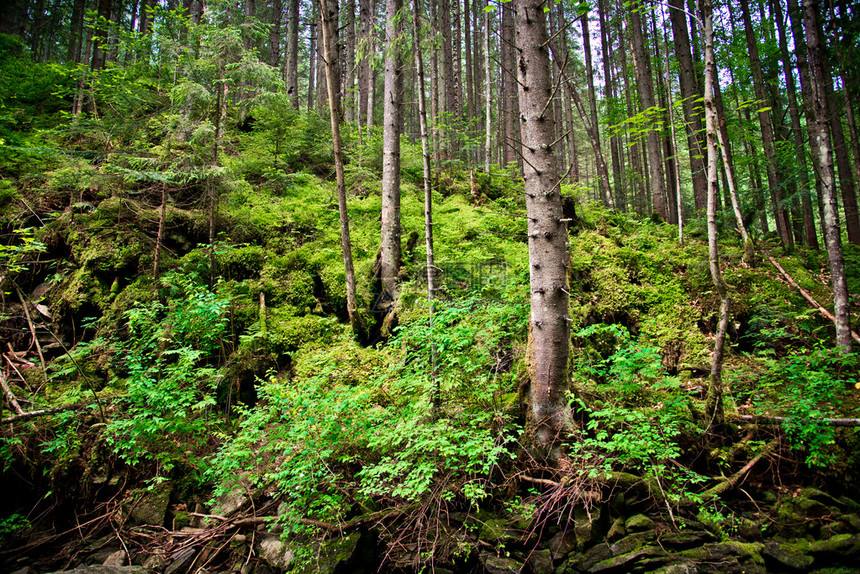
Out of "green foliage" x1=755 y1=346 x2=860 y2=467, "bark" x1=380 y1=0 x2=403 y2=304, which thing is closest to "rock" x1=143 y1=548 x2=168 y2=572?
"bark" x1=380 y1=0 x2=403 y2=304

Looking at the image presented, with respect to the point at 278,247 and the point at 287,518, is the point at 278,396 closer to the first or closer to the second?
the point at 287,518

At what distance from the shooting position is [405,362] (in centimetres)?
570

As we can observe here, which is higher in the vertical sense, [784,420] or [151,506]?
[784,420]

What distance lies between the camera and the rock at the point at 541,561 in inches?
148

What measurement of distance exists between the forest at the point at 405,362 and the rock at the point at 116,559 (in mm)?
31

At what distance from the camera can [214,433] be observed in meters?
5.48

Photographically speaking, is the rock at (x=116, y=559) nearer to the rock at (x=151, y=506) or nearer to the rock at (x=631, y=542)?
the rock at (x=151, y=506)

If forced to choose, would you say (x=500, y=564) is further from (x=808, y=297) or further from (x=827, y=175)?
(x=808, y=297)

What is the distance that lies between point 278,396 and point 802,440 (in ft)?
19.5

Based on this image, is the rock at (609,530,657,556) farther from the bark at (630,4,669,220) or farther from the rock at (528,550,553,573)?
the bark at (630,4,669,220)

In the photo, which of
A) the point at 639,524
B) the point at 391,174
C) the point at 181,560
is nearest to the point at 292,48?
the point at 391,174

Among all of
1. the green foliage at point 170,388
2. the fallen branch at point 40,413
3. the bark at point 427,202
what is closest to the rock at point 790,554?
the bark at point 427,202

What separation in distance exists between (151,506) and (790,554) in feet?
24.3

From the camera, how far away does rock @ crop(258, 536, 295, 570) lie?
4.38 m
